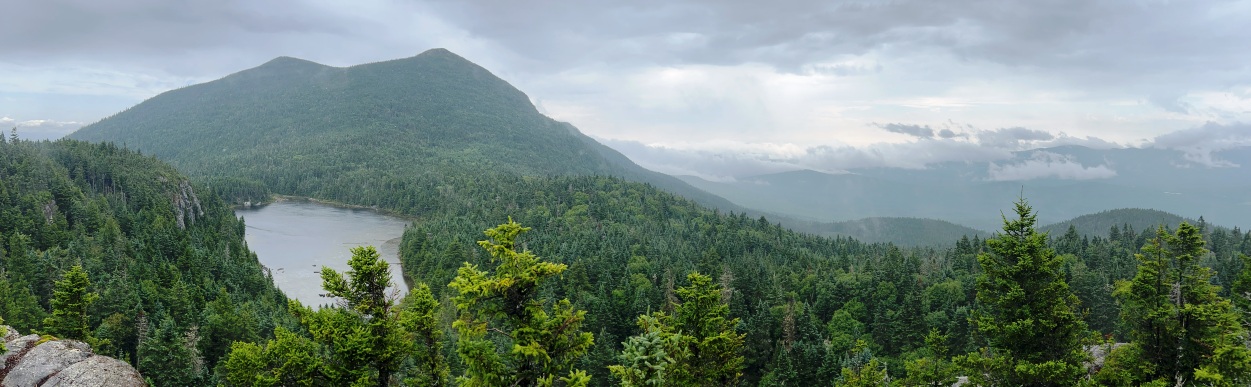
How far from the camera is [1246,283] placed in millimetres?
32875

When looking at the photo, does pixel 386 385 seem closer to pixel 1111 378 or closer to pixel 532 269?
pixel 532 269

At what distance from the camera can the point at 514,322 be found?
19594 mm

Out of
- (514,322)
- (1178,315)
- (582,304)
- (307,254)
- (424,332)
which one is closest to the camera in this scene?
(514,322)

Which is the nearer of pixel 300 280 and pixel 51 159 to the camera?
pixel 300 280

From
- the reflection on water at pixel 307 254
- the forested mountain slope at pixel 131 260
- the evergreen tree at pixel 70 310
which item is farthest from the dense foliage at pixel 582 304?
the reflection on water at pixel 307 254

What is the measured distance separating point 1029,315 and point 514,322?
841 inches

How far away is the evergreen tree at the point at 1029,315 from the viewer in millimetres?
25203

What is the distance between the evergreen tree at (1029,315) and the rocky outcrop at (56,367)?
41044 mm

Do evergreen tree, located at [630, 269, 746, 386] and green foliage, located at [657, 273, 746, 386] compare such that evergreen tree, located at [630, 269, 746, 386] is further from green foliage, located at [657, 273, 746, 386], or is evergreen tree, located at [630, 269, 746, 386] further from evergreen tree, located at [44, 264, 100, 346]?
evergreen tree, located at [44, 264, 100, 346]

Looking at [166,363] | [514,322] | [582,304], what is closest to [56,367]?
[166,363]

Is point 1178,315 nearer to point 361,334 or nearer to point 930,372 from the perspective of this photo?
point 930,372

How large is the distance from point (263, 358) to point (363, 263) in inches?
426

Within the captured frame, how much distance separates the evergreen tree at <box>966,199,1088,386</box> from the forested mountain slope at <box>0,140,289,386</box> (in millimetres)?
56501

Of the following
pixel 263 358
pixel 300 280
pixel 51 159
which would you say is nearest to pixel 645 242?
pixel 300 280
